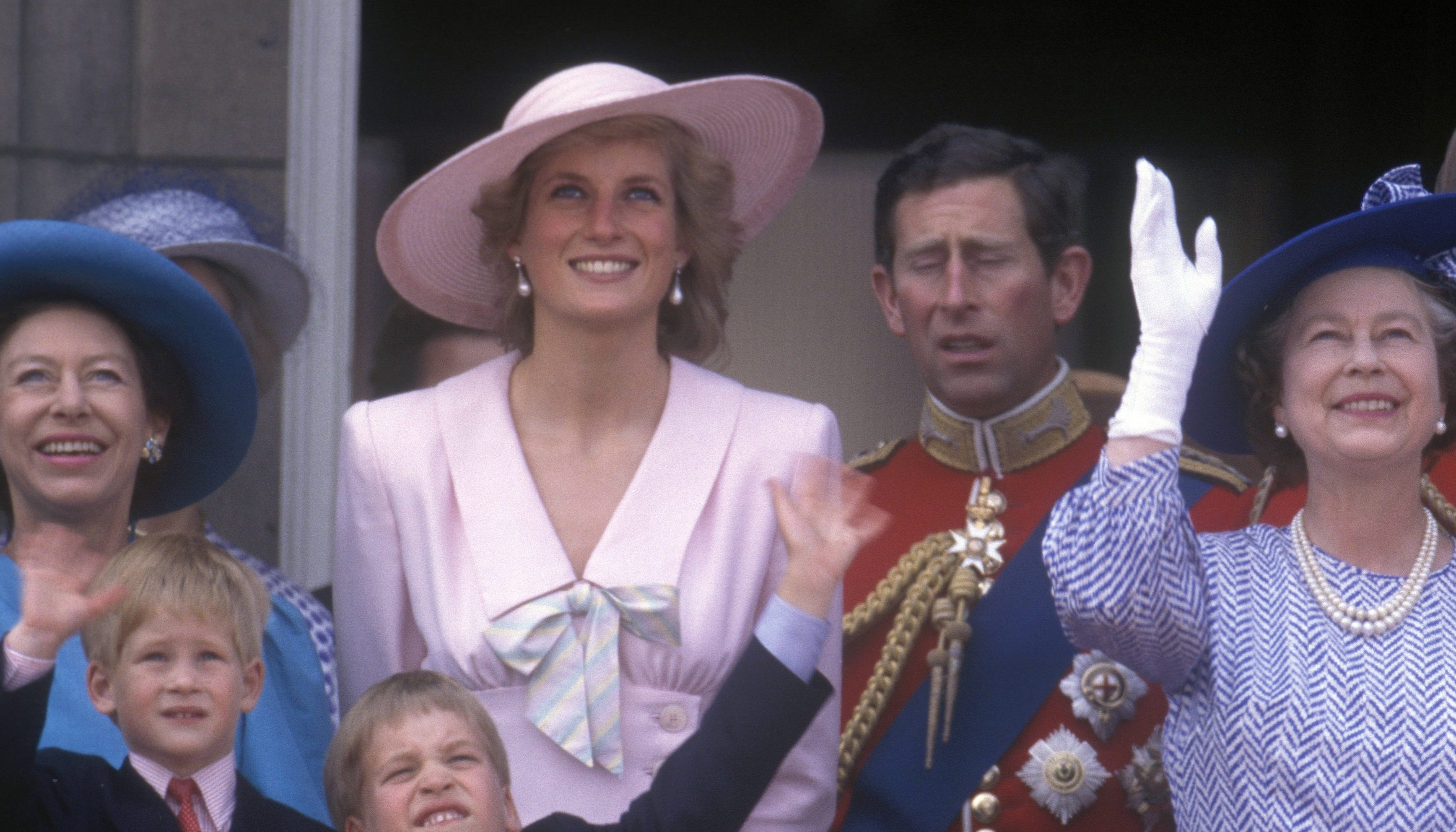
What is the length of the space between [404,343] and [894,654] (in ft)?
4.61

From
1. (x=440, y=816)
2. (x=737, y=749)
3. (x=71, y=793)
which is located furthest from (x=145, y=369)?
(x=737, y=749)

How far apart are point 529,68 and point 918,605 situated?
227 centimetres

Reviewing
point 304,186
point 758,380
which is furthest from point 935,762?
point 758,380

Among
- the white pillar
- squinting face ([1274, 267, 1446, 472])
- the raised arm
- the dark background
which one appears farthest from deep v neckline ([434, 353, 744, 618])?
the dark background

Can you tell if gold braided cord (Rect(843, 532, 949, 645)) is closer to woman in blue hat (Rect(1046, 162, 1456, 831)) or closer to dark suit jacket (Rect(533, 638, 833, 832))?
woman in blue hat (Rect(1046, 162, 1456, 831))

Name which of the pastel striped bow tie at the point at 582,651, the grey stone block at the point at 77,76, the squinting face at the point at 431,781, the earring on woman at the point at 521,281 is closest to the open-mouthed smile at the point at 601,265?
the earring on woman at the point at 521,281

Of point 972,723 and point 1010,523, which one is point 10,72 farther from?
point 972,723

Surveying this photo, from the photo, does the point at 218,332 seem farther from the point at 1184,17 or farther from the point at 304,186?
the point at 1184,17

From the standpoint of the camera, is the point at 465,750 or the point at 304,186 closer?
the point at 465,750

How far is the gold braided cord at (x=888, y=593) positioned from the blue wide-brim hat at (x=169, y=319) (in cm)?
98

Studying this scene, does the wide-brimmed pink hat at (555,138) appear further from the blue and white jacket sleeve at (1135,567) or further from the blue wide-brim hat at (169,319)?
the blue and white jacket sleeve at (1135,567)

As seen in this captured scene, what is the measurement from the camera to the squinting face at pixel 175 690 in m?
2.51

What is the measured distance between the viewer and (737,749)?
2.47m

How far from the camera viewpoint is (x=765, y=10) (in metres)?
5.45
